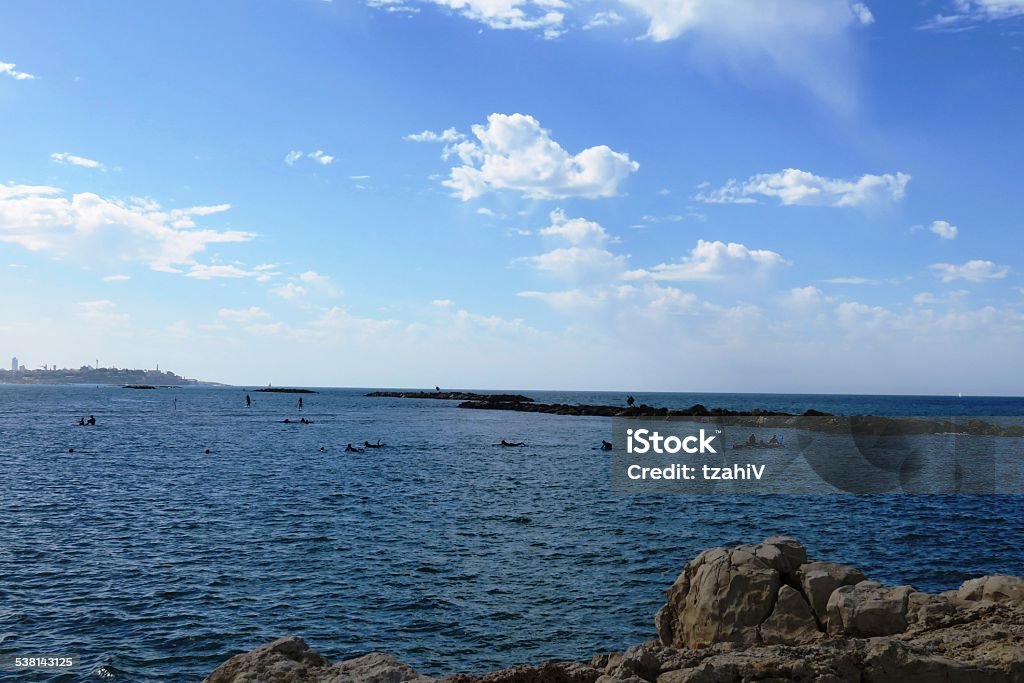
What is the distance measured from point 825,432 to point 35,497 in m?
79.3

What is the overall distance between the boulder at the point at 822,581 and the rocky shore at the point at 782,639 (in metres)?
0.02

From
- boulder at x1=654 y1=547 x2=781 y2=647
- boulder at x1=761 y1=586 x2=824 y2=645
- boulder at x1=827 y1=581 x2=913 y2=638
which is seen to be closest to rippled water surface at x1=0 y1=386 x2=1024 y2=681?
boulder at x1=654 y1=547 x2=781 y2=647

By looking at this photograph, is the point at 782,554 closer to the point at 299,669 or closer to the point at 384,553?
the point at 299,669

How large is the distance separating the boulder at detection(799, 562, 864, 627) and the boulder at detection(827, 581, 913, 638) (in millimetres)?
284

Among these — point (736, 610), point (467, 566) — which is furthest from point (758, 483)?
point (736, 610)

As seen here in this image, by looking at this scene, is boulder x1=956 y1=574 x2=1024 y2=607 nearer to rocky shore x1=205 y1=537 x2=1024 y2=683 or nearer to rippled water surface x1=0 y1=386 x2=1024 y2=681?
rocky shore x1=205 y1=537 x2=1024 y2=683

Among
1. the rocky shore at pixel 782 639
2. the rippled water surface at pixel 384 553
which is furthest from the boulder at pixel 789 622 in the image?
the rippled water surface at pixel 384 553

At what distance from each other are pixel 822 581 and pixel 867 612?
114cm

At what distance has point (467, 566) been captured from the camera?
2197 centimetres

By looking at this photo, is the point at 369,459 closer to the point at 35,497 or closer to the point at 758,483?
the point at 35,497

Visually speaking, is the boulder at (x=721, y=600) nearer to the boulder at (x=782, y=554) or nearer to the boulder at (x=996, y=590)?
the boulder at (x=782, y=554)

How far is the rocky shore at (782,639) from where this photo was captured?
894cm

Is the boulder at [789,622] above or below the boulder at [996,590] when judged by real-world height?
below

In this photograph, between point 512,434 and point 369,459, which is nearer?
point 369,459
